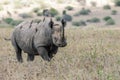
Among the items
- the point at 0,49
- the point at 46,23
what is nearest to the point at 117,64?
the point at 46,23

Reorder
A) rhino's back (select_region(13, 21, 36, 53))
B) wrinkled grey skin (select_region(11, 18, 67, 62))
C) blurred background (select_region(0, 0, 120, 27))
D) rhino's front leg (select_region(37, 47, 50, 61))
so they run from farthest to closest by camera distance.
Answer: blurred background (select_region(0, 0, 120, 27))
rhino's back (select_region(13, 21, 36, 53))
rhino's front leg (select_region(37, 47, 50, 61))
wrinkled grey skin (select_region(11, 18, 67, 62))

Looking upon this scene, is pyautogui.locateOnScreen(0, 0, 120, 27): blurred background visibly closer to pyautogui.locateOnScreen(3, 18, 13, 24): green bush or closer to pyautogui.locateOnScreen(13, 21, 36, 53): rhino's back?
pyautogui.locateOnScreen(3, 18, 13, 24): green bush

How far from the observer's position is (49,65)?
11.0 meters

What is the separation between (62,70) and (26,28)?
226cm

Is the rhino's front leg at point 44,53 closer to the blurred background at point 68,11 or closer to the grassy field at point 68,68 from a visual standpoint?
the grassy field at point 68,68

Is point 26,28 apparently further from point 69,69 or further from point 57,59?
point 69,69

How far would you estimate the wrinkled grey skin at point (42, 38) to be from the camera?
11.3 m

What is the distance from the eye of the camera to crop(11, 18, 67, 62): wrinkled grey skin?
445 inches

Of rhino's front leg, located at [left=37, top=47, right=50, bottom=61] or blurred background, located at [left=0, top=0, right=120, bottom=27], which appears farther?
blurred background, located at [left=0, top=0, right=120, bottom=27]

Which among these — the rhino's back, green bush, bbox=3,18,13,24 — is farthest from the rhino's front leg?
green bush, bbox=3,18,13,24

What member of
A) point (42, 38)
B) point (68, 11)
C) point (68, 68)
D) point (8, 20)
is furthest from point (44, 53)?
point (68, 11)

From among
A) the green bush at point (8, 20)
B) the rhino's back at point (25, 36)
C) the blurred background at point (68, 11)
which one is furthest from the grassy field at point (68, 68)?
the green bush at point (8, 20)

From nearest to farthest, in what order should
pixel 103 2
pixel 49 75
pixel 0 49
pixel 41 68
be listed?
pixel 49 75 < pixel 41 68 < pixel 0 49 < pixel 103 2

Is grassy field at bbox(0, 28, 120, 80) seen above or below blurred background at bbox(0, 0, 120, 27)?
above
